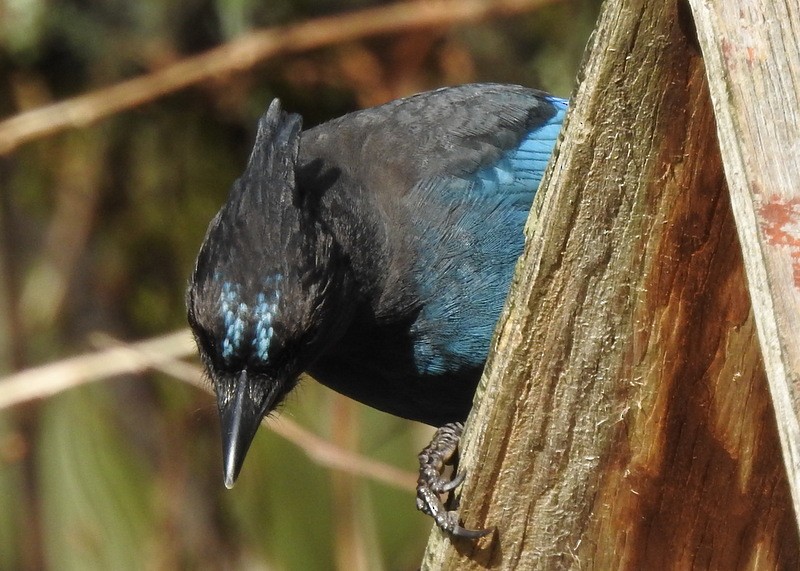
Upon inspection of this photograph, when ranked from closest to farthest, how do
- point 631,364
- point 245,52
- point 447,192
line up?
point 631,364
point 447,192
point 245,52

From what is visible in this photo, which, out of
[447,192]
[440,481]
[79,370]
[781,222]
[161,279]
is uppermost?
[161,279]

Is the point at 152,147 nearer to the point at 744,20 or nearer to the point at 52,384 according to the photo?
the point at 52,384

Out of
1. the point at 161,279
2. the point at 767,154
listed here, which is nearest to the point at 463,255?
the point at 767,154

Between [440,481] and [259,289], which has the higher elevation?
[259,289]

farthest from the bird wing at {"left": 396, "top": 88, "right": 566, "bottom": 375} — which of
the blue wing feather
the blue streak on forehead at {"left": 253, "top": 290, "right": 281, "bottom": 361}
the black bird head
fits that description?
the blue streak on forehead at {"left": 253, "top": 290, "right": 281, "bottom": 361}

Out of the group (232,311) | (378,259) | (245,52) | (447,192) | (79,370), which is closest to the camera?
(232,311)

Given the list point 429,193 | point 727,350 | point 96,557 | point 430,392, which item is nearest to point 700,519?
point 727,350

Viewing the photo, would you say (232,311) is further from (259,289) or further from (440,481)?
(440,481)

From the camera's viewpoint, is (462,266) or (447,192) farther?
(447,192)
